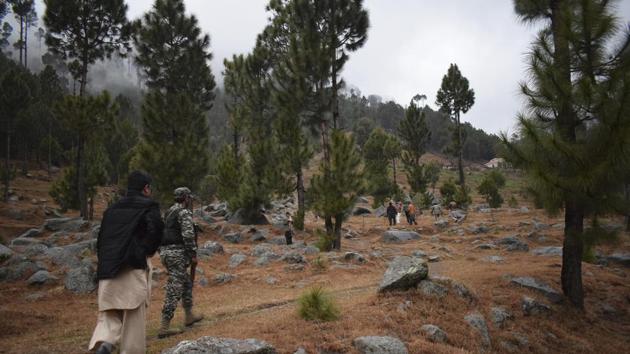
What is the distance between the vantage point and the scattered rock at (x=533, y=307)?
28.4 ft

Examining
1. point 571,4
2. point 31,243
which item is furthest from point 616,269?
point 31,243

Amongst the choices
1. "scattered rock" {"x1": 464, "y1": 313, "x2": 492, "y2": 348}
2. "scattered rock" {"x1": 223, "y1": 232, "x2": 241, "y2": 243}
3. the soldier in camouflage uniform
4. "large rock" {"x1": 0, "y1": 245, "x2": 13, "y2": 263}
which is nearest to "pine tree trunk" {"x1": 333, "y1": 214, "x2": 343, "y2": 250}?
"scattered rock" {"x1": 223, "y1": 232, "x2": 241, "y2": 243}

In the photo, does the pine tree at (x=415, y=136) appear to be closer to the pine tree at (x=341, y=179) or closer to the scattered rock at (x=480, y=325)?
the pine tree at (x=341, y=179)

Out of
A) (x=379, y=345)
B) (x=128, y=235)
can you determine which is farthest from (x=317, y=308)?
(x=128, y=235)

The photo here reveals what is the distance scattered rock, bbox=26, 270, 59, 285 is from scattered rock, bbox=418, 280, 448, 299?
10422 mm

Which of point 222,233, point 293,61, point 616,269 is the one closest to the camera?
point 616,269

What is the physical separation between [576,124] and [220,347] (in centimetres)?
898

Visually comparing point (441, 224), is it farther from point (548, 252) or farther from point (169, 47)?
point (169, 47)

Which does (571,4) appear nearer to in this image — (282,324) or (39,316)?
(282,324)

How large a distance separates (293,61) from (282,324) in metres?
14.4

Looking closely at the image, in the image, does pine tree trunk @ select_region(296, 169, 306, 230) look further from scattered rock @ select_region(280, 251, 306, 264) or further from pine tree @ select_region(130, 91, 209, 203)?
scattered rock @ select_region(280, 251, 306, 264)

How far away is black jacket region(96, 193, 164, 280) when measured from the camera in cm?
394

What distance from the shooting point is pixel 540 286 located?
991 centimetres

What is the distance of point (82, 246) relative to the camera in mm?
13664
